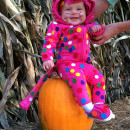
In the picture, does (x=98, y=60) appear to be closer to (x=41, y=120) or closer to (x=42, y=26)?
(x=42, y=26)

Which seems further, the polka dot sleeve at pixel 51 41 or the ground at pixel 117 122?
the ground at pixel 117 122

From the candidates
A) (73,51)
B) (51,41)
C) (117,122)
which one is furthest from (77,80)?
(117,122)

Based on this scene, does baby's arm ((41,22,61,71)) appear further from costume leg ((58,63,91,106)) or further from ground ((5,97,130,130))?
ground ((5,97,130,130))

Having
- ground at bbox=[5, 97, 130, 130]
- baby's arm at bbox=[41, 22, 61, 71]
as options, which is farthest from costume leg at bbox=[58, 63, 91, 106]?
ground at bbox=[5, 97, 130, 130]

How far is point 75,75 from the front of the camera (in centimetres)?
154

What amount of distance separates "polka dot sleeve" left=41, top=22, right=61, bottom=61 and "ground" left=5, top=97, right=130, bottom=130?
28.8 inches

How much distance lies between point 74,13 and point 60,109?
2.27ft

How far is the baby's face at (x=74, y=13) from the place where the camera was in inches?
63.1

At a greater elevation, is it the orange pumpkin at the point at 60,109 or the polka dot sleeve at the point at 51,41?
the polka dot sleeve at the point at 51,41

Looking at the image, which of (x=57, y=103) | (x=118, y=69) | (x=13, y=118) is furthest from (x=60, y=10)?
(x=118, y=69)

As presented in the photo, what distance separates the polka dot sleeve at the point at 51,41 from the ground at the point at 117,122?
73 centimetres

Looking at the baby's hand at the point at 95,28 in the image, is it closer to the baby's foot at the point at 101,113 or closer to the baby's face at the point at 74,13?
the baby's face at the point at 74,13

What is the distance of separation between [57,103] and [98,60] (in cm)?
139

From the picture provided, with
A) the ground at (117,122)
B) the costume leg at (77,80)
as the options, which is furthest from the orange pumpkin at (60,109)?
the ground at (117,122)
